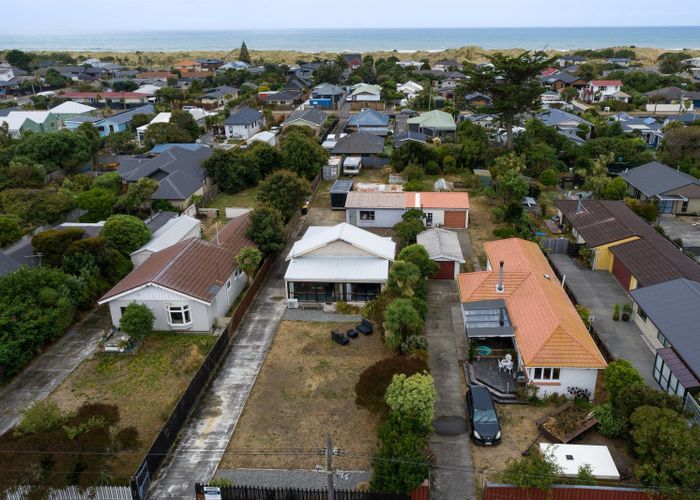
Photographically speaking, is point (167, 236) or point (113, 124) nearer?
point (167, 236)

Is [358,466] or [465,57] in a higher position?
[465,57]

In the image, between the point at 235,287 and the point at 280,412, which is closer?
the point at 280,412

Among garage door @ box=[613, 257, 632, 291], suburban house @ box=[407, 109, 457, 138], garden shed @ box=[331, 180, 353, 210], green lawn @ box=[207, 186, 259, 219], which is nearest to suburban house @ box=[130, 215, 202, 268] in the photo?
green lawn @ box=[207, 186, 259, 219]

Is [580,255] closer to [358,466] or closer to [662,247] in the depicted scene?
[662,247]

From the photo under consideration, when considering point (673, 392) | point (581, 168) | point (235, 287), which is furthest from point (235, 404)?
point (581, 168)

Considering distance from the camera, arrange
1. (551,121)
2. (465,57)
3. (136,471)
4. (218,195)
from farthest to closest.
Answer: (465,57) < (551,121) < (218,195) < (136,471)

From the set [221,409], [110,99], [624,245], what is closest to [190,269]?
[221,409]

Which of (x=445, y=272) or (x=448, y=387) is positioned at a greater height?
(x=445, y=272)

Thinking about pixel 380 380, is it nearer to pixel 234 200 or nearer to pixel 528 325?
pixel 528 325
